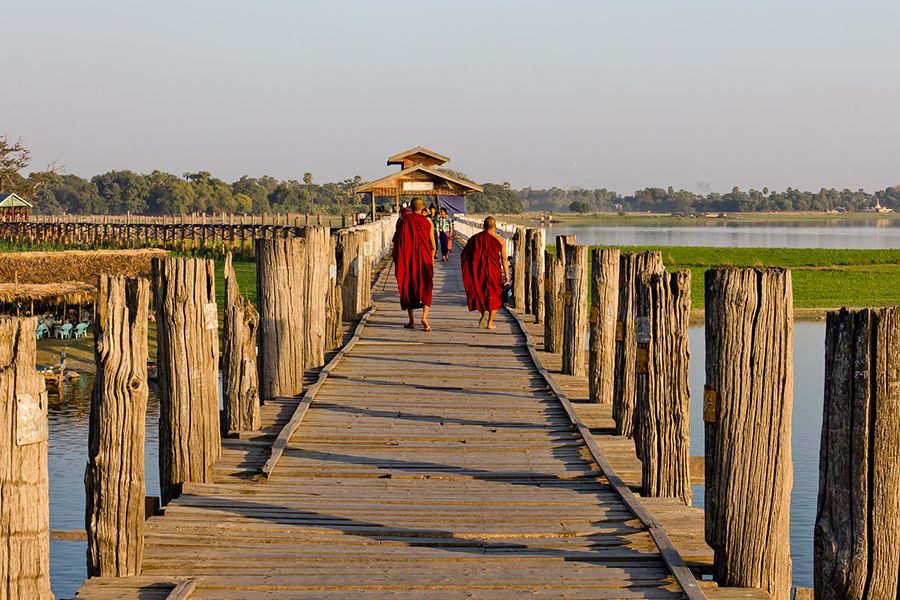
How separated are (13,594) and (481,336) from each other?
31.9ft

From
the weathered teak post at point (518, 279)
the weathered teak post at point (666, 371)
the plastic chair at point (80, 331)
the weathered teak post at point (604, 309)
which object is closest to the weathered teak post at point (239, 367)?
the weathered teak post at point (666, 371)

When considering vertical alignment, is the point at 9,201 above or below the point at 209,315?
above

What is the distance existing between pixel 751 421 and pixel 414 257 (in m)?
8.92

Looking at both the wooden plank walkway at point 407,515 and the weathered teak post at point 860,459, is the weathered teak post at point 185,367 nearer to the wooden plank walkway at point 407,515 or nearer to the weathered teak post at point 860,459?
the wooden plank walkway at point 407,515

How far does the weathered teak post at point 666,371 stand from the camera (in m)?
7.05

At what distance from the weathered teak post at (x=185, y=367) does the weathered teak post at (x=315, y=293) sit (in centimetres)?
376

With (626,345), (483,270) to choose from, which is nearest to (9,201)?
(483,270)

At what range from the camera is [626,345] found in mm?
8578

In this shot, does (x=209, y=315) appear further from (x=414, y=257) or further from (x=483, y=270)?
(x=483, y=270)

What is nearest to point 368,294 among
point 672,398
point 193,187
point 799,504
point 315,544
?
point 799,504

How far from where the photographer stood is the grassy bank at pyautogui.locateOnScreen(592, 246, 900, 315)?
128ft

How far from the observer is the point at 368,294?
1789 centimetres

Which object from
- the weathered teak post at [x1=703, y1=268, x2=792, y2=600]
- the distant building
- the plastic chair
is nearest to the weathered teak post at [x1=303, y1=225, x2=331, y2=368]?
the weathered teak post at [x1=703, y1=268, x2=792, y2=600]

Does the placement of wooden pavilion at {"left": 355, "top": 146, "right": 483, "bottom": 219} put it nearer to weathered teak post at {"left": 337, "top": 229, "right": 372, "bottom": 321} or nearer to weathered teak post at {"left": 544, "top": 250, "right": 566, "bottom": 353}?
weathered teak post at {"left": 337, "top": 229, "right": 372, "bottom": 321}
